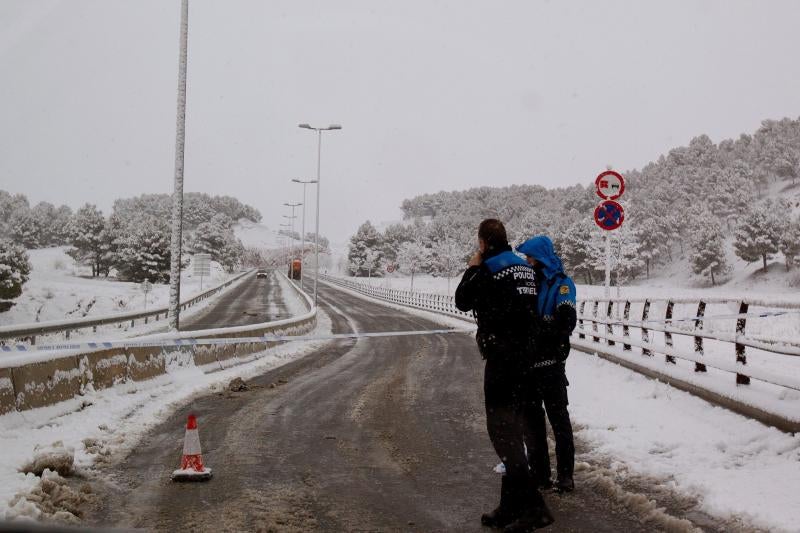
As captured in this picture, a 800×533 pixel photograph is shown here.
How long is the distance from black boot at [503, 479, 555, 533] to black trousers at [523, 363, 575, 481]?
862 mm

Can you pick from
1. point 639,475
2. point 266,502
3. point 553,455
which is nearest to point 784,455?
point 639,475

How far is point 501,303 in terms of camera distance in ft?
14.5

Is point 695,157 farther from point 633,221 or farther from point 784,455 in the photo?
point 784,455

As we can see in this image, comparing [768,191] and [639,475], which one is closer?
[639,475]

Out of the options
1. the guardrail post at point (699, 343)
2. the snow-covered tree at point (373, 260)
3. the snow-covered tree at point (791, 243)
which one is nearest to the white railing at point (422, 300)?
the guardrail post at point (699, 343)

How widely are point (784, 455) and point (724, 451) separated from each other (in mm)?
539

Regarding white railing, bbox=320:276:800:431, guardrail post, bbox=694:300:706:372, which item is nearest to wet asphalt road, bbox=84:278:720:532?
white railing, bbox=320:276:800:431

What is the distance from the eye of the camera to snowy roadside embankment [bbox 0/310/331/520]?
489cm

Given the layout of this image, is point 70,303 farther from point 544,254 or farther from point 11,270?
point 544,254

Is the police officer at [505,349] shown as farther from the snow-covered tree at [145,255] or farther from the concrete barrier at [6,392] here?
the snow-covered tree at [145,255]

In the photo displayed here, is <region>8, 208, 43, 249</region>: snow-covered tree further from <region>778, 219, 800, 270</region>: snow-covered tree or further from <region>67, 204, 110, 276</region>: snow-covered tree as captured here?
<region>778, 219, 800, 270</region>: snow-covered tree

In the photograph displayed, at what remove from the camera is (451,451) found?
21.4ft

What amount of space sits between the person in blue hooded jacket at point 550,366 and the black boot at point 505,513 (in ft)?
2.95

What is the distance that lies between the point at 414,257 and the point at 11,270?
271 ft
